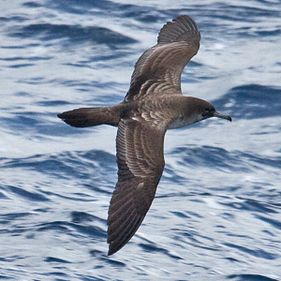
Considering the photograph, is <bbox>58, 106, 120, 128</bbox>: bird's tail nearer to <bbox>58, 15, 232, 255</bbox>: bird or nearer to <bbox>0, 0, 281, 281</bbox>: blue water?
<bbox>58, 15, 232, 255</bbox>: bird

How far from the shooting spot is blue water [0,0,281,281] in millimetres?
9680

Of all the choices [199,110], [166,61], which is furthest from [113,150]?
[199,110]

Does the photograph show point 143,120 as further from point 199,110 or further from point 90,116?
point 199,110

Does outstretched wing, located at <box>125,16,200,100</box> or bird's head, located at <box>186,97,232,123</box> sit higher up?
outstretched wing, located at <box>125,16,200,100</box>

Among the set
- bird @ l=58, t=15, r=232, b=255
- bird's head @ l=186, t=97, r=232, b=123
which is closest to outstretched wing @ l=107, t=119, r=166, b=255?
bird @ l=58, t=15, r=232, b=255

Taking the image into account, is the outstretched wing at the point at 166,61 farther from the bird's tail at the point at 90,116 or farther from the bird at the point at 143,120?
the bird's tail at the point at 90,116

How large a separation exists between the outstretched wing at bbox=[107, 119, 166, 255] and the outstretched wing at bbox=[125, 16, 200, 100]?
0.68 metres

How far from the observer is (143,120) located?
31.1 feet

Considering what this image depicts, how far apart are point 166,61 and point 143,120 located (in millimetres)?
1344

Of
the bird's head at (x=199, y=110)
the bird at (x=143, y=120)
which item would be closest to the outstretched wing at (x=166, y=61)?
the bird at (x=143, y=120)

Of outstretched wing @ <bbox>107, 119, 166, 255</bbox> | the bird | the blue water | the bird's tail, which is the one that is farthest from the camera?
the blue water

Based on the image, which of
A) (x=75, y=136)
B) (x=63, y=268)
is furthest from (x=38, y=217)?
(x=75, y=136)

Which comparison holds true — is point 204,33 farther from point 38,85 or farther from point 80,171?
point 80,171

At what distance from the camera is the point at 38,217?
10.3m
